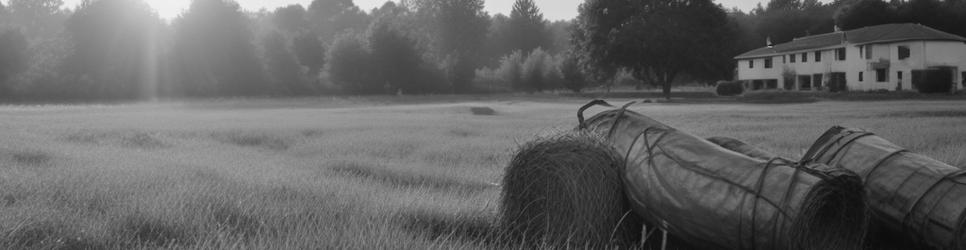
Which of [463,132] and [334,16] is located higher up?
[334,16]

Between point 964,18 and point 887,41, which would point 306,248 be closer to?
point 887,41

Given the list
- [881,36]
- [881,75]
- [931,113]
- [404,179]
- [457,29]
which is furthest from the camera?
[457,29]

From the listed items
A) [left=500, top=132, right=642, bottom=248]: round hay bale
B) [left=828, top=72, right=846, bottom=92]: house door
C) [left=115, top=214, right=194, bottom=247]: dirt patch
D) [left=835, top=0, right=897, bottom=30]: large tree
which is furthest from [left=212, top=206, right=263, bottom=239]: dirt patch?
[left=835, top=0, right=897, bottom=30]: large tree

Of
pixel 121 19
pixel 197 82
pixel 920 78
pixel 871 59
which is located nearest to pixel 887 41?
pixel 871 59

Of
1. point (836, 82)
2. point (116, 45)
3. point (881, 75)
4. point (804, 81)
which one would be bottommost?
point (836, 82)

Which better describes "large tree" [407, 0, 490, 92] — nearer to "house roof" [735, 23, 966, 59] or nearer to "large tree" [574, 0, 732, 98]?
"large tree" [574, 0, 732, 98]

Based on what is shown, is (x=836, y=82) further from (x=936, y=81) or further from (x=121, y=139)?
(x=121, y=139)

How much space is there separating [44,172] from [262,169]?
2.00 metres

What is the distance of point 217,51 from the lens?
53.0 m

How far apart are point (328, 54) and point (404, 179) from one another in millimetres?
53527

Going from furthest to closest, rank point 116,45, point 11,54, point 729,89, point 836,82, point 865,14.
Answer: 1. point 865,14
2. point 729,89
3. point 836,82
4. point 116,45
5. point 11,54

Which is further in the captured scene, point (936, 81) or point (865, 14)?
point (865, 14)

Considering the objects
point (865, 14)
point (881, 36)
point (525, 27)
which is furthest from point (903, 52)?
point (525, 27)

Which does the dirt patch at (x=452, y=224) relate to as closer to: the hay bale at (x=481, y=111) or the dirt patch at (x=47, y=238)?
the dirt patch at (x=47, y=238)
